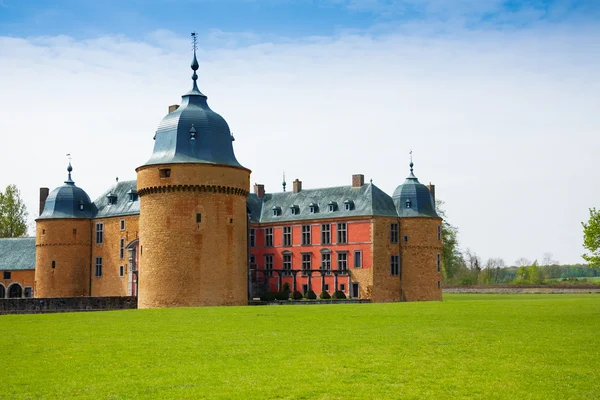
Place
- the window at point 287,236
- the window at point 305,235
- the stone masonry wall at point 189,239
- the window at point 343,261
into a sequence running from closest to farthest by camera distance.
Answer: the stone masonry wall at point 189,239 < the window at point 343,261 < the window at point 305,235 < the window at point 287,236

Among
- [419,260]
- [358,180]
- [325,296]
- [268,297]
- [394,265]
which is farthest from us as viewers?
[358,180]

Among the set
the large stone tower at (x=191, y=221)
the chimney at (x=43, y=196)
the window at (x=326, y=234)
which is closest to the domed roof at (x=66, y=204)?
the chimney at (x=43, y=196)

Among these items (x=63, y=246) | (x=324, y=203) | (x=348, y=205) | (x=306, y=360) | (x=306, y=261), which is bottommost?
(x=306, y=360)

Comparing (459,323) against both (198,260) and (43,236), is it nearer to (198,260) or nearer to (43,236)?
(198,260)

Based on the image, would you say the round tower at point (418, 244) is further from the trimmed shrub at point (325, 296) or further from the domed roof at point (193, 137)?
the domed roof at point (193, 137)

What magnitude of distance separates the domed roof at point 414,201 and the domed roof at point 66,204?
87.4ft

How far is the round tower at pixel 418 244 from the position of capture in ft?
213

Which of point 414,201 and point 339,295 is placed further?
point 414,201

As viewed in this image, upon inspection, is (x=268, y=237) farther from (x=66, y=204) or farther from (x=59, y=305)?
(x=59, y=305)

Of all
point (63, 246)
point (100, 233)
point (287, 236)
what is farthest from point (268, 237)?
point (63, 246)

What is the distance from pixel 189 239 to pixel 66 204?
2247 cm

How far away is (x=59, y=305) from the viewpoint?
141 feet

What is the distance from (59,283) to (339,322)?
1730 inches

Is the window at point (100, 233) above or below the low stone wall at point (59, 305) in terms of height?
above
